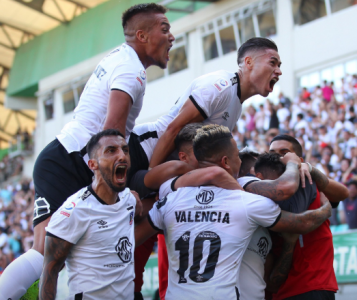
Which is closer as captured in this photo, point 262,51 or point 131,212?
point 131,212

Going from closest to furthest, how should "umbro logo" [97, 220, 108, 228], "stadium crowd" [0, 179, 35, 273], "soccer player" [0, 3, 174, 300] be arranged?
"umbro logo" [97, 220, 108, 228] < "soccer player" [0, 3, 174, 300] < "stadium crowd" [0, 179, 35, 273]

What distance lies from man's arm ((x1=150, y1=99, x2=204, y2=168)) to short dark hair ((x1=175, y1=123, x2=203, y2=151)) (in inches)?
2.4

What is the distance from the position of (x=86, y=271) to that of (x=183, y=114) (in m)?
1.49

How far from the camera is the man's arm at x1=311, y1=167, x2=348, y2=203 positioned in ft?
13.5

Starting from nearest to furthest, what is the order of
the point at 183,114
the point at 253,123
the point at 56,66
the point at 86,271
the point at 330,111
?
the point at 86,271 → the point at 183,114 → the point at 330,111 → the point at 253,123 → the point at 56,66

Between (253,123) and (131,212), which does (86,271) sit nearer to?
(131,212)

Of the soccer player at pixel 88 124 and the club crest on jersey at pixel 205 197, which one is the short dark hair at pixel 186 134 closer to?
the soccer player at pixel 88 124

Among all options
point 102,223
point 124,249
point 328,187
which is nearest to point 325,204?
point 328,187

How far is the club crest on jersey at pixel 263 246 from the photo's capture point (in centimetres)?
378

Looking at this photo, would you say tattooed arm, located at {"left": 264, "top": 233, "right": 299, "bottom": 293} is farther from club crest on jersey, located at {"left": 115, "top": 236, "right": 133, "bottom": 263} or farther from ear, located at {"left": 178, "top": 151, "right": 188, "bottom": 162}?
club crest on jersey, located at {"left": 115, "top": 236, "right": 133, "bottom": 263}

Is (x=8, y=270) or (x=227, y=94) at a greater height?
(x=227, y=94)

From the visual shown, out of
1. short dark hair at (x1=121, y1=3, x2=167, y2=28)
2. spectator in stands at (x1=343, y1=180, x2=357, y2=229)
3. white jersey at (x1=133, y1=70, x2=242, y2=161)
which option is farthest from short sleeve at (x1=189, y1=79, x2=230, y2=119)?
spectator in stands at (x1=343, y1=180, x2=357, y2=229)

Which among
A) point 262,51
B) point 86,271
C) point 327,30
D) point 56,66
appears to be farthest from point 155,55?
point 56,66

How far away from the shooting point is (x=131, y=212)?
3.67 meters
